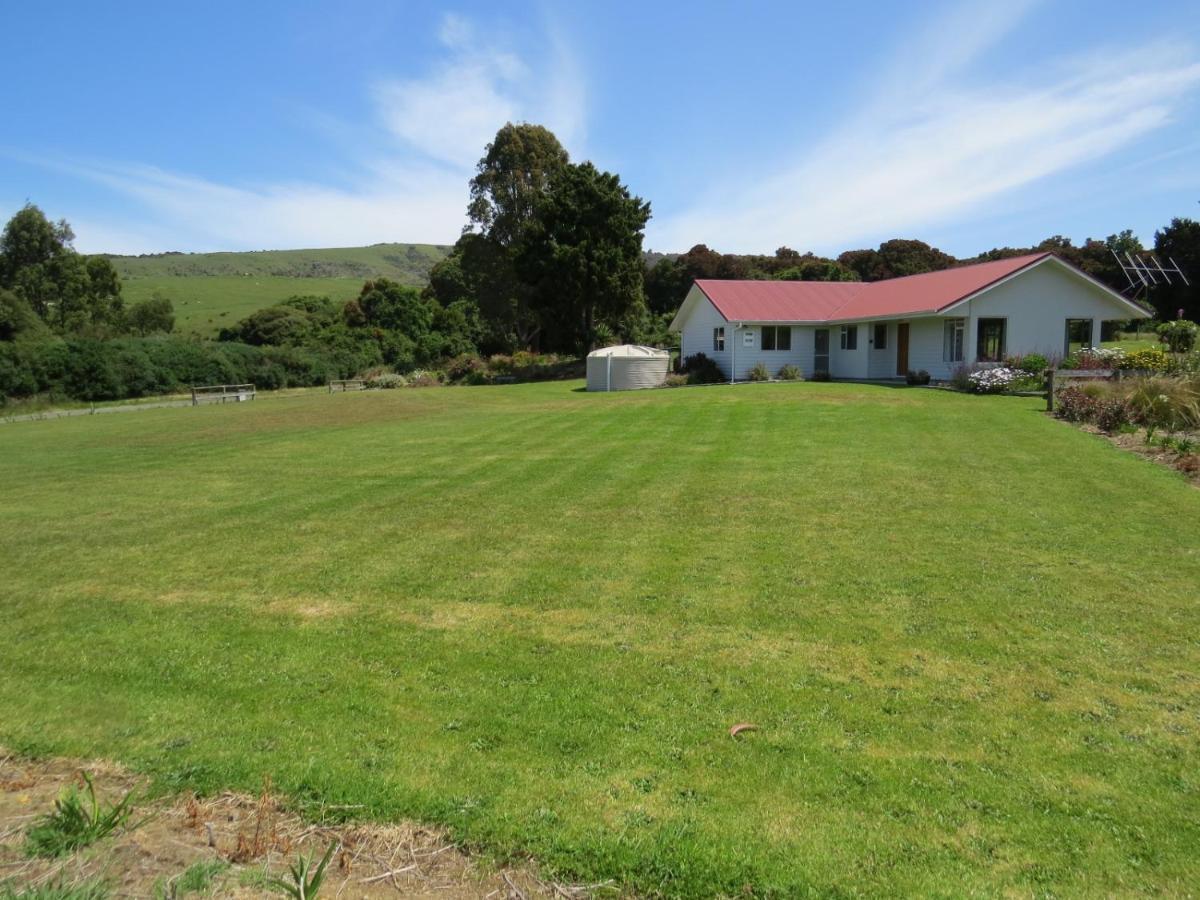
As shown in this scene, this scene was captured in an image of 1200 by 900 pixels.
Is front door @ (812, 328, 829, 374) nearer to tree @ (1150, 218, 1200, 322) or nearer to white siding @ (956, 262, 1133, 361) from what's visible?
white siding @ (956, 262, 1133, 361)

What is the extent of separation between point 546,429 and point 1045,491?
11.0 meters

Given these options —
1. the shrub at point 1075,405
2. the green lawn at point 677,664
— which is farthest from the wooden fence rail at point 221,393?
the shrub at point 1075,405

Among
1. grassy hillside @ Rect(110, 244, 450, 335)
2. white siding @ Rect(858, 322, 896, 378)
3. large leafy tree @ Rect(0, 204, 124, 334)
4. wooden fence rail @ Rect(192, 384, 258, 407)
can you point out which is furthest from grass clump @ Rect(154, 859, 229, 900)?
grassy hillside @ Rect(110, 244, 450, 335)

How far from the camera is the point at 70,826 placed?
9.95 feet

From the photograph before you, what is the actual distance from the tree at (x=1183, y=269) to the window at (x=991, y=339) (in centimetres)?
2669

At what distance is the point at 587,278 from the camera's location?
133 ft

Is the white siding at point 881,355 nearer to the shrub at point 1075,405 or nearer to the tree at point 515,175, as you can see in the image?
the shrub at point 1075,405

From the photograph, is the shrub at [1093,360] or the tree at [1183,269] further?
the tree at [1183,269]

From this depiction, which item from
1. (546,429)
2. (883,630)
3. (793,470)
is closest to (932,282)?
(546,429)

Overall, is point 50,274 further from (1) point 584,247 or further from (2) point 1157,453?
(2) point 1157,453

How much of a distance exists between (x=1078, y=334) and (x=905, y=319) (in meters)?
6.50

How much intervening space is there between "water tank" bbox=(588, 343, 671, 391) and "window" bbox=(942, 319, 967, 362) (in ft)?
37.1

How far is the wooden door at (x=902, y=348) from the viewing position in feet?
103

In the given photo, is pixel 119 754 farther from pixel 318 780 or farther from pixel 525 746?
pixel 525 746
